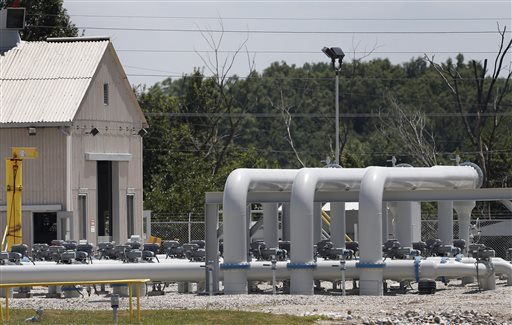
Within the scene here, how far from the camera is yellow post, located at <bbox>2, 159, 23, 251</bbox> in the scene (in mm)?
44562

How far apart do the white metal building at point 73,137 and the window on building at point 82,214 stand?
4cm

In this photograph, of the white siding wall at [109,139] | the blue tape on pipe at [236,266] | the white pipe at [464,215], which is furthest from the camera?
the white siding wall at [109,139]

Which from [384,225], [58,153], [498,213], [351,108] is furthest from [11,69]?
[351,108]

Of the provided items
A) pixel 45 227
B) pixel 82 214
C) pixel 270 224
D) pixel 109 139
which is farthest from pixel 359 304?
pixel 109 139

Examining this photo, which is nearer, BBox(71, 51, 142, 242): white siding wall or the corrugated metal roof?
the corrugated metal roof

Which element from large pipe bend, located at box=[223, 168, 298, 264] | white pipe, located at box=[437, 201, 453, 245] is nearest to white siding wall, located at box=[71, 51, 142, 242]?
white pipe, located at box=[437, 201, 453, 245]

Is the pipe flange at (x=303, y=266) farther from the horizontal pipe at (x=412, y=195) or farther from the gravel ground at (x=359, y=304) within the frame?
the horizontal pipe at (x=412, y=195)

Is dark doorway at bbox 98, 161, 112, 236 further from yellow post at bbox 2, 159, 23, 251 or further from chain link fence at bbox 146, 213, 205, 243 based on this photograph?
yellow post at bbox 2, 159, 23, 251

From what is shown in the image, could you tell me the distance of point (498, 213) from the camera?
72188 millimetres

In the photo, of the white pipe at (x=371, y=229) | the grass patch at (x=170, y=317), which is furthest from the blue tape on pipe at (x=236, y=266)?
the grass patch at (x=170, y=317)

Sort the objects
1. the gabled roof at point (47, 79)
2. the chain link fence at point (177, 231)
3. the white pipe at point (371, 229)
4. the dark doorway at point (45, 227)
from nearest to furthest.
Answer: the white pipe at point (371, 229)
the gabled roof at point (47, 79)
the dark doorway at point (45, 227)
the chain link fence at point (177, 231)

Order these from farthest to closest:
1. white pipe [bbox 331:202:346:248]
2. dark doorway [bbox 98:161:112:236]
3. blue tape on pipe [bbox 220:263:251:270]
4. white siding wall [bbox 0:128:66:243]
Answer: dark doorway [bbox 98:161:112:236], white siding wall [bbox 0:128:66:243], white pipe [bbox 331:202:346:248], blue tape on pipe [bbox 220:263:251:270]

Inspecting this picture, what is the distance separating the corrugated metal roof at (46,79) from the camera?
167 feet

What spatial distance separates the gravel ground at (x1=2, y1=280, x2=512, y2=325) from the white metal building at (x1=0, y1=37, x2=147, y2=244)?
41.1 ft
